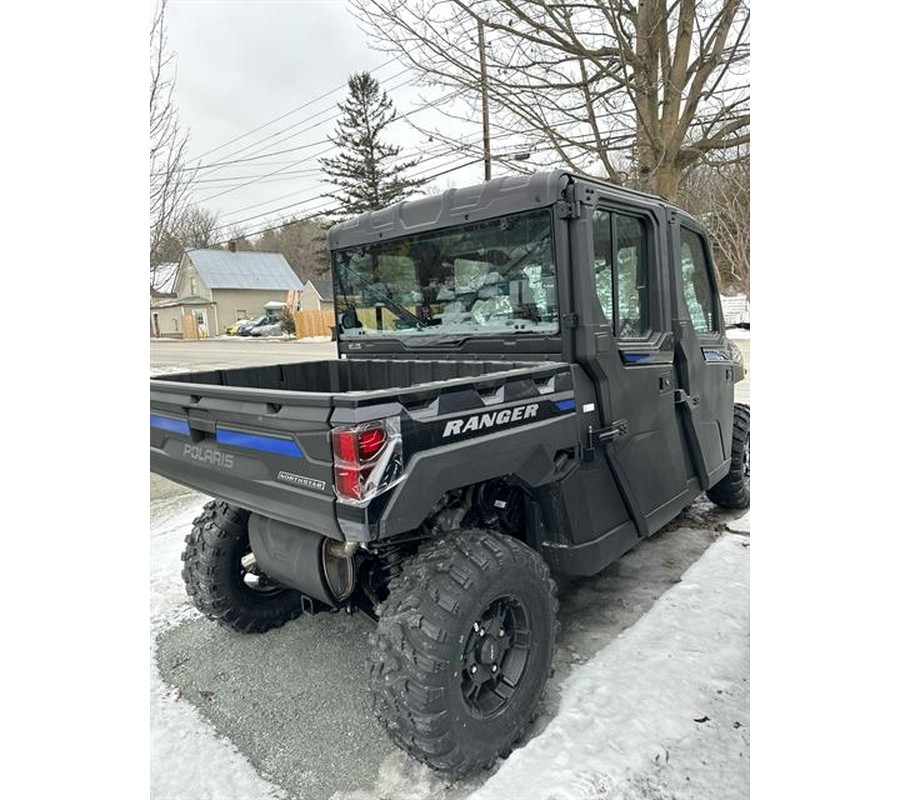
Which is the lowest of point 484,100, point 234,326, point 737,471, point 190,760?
point 190,760

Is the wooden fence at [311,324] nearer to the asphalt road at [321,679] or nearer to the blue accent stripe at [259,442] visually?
the asphalt road at [321,679]

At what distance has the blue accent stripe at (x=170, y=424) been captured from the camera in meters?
2.69

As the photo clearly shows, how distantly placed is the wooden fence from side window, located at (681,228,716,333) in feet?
106

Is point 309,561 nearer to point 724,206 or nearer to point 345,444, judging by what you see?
point 345,444

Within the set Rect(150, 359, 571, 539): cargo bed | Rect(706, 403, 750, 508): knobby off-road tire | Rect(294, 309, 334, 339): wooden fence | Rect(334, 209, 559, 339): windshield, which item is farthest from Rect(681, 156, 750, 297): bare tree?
Rect(294, 309, 334, 339): wooden fence

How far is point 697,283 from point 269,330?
3739cm

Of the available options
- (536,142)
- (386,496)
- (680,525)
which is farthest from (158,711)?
(536,142)

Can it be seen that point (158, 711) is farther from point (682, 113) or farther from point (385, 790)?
point (682, 113)

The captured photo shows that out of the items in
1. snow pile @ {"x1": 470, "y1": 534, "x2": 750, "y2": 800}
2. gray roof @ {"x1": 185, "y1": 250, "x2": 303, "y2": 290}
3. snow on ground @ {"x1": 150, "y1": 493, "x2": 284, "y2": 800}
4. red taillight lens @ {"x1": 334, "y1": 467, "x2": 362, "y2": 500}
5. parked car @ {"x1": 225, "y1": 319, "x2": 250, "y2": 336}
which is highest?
gray roof @ {"x1": 185, "y1": 250, "x2": 303, "y2": 290}

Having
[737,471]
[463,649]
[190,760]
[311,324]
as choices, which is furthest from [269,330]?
[463,649]

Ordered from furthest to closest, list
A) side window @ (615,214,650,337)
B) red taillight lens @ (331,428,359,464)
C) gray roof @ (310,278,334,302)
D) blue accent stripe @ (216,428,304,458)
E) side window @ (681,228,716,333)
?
1. gray roof @ (310,278,334,302)
2. side window @ (681,228,716,333)
3. side window @ (615,214,650,337)
4. blue accent stripe @ (216,428,304,458)
5. red taillight lens @ (331,428,359,464)

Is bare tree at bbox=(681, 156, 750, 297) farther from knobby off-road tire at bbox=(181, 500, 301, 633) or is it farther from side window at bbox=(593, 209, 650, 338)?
knobby off-road tire at bbox=(181, 500, 301, 633)

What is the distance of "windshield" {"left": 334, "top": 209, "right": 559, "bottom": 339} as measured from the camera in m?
3.16

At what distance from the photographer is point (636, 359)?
3.38 meters
